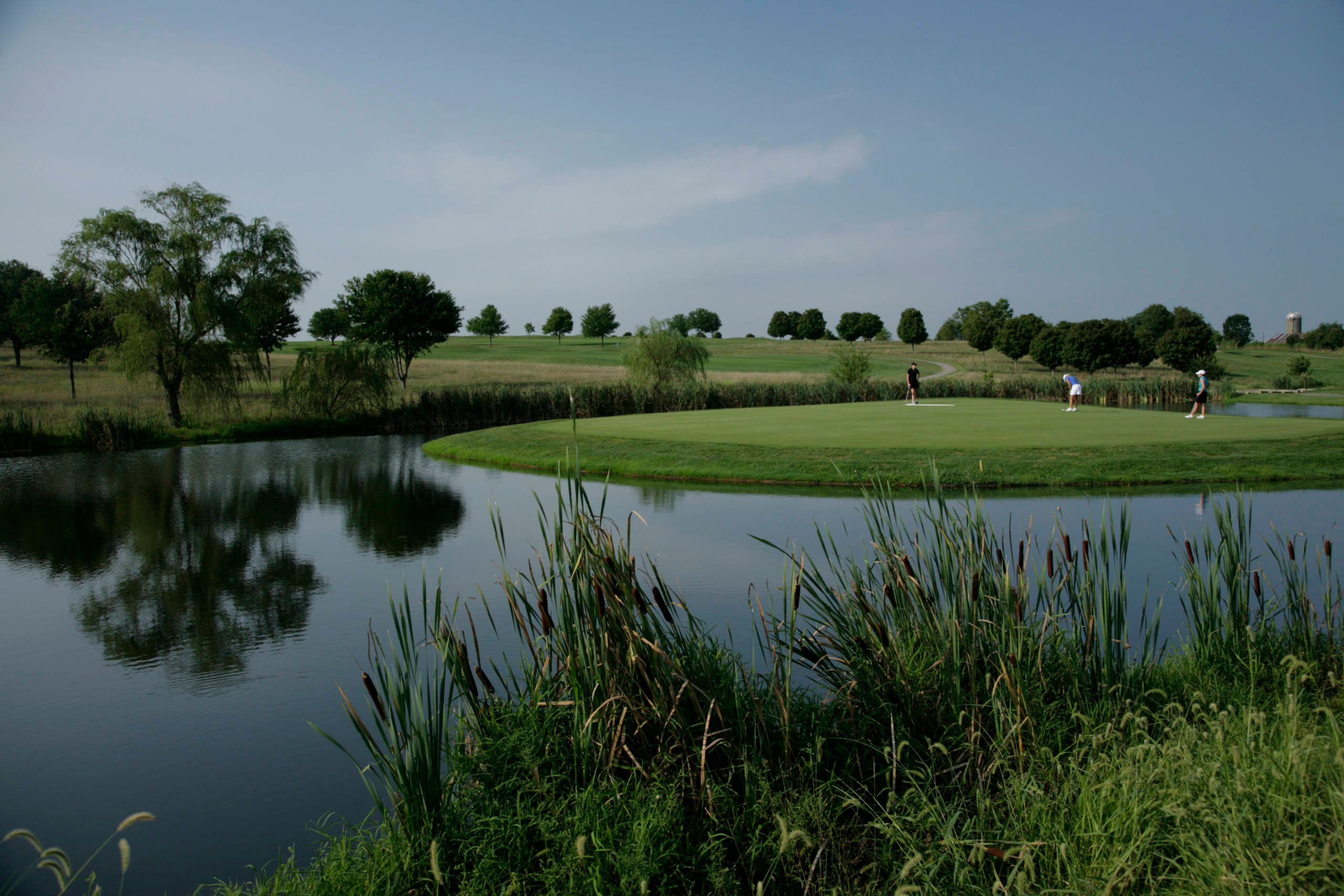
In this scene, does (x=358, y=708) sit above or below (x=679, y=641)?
below

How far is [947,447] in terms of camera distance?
16422mm

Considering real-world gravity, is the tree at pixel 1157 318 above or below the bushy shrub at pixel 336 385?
above

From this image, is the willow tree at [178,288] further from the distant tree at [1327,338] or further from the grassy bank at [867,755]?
the distant tree at [1327,338]

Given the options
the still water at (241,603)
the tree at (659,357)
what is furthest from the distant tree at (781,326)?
the still water at (241,603)

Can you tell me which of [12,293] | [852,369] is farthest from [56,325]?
[852,369]

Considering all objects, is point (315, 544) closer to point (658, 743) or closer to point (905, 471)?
point (658, 743)

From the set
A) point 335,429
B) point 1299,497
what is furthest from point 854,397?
point 1299,497

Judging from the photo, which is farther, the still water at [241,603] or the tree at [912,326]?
the tree at [912,326]

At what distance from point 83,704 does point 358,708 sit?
7.32 ft

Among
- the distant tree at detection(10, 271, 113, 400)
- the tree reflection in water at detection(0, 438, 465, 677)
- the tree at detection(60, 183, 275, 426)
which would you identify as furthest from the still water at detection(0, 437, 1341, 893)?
the distant tree at detection(10, 271, 113, 400)

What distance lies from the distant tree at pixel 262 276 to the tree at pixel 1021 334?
57.4 metres

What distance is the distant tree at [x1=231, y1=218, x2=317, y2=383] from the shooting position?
3094 centimetres

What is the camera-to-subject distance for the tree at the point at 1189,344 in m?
54.4

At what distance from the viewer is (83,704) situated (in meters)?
5.95
